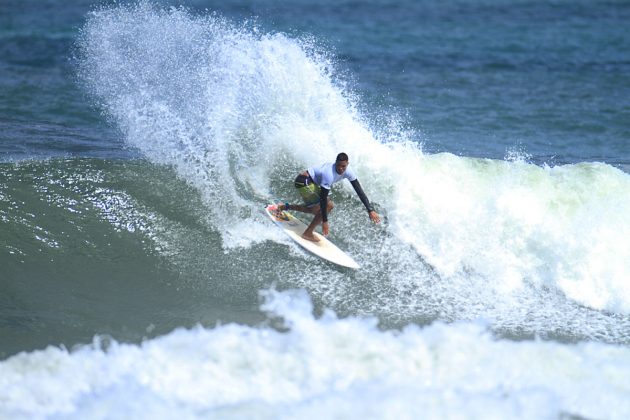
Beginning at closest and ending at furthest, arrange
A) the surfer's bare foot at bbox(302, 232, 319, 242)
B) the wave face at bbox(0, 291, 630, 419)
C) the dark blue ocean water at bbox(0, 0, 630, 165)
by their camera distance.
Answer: the wave face at bbox(0, 291, 630, 419)
the surfer's bare foot at bbox(302, 232, 319, 242)
the dark blue ocean water at bbox(0, 0, 630, 165)

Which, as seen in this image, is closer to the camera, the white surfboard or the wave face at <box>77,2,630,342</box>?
the wave face at <box>77,2,630,342</box>

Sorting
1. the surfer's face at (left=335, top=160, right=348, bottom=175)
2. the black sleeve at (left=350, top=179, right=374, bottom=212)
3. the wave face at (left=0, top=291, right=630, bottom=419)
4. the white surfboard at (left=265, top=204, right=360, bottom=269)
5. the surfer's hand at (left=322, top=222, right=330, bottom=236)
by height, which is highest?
the surfer's face at (left=335, top=160, right=348, bottom=175)

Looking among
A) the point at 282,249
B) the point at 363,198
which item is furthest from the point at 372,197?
the point at 282,249

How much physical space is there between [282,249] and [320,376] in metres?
3.40

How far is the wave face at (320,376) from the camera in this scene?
759 centimetres

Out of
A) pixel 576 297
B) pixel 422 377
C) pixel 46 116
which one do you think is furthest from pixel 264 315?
pixel 46 116

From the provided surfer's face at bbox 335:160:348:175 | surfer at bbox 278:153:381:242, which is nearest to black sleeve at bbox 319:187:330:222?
surfer at bbox 278:153:381:242

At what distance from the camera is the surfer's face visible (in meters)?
10.9

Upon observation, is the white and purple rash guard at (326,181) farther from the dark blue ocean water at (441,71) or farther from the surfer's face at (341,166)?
the dark blue ocean water at (441,71)

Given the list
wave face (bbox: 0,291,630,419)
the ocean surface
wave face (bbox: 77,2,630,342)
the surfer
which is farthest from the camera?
the surfer

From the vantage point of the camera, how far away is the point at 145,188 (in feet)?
41.6

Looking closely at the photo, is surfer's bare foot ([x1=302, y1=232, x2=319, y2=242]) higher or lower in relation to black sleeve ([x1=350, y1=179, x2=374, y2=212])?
lower

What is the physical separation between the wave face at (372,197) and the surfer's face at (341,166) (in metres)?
1.21

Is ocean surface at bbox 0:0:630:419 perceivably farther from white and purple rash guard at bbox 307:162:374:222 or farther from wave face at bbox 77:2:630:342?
white and purple rash guard at bbox 307:162:374:222
